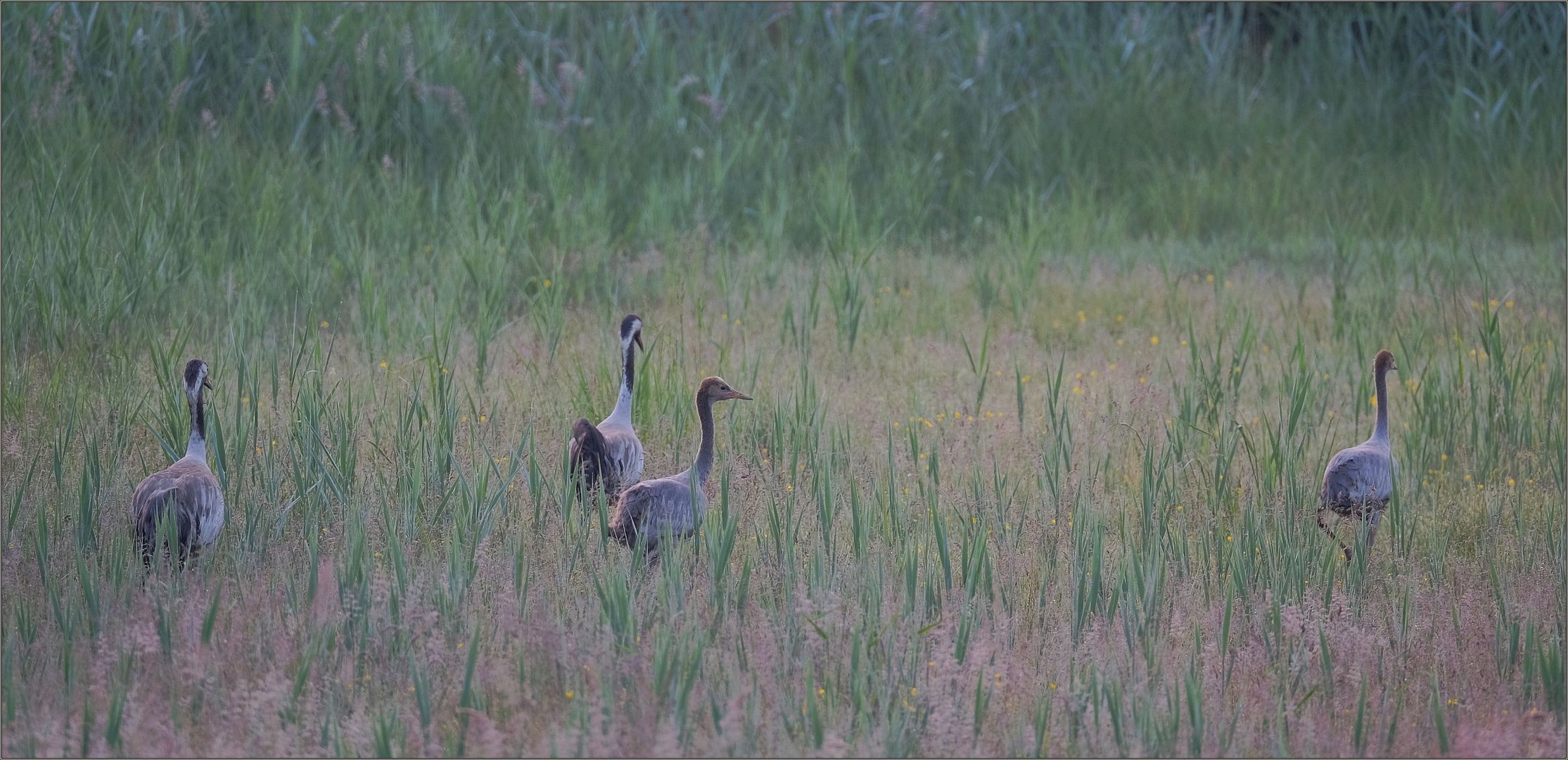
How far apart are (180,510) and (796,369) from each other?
133 inches

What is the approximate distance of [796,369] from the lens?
6.97 m

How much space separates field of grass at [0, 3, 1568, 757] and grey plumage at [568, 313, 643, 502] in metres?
0.21

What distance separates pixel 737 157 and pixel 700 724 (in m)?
7.48

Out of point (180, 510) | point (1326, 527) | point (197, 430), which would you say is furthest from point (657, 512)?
point (1326, 527)

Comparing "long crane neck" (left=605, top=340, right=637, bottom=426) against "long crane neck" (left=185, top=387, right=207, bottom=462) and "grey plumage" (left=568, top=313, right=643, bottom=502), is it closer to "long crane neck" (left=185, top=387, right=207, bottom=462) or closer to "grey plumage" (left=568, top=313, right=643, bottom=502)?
"grey plumage" (left=568, top=313, right=643, bottom=502)

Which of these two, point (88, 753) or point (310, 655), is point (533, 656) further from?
point (88, 753)

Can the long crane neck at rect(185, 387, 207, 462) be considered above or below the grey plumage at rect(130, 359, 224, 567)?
above

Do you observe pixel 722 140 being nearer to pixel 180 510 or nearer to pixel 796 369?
pixel 796 369

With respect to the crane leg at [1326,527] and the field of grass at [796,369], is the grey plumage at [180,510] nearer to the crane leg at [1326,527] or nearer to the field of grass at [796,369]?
the field of grass at [796,369]

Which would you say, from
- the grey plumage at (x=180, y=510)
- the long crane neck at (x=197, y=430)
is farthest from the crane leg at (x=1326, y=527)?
the long crane neck at (x=197, y=430)

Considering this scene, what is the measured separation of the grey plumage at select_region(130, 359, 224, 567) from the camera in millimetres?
4199

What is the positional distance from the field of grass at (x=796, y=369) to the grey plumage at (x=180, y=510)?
0.11 m

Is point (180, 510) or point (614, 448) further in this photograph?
point (614, 448)

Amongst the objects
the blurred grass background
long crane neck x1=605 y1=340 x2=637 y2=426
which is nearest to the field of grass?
the blurred grass background
